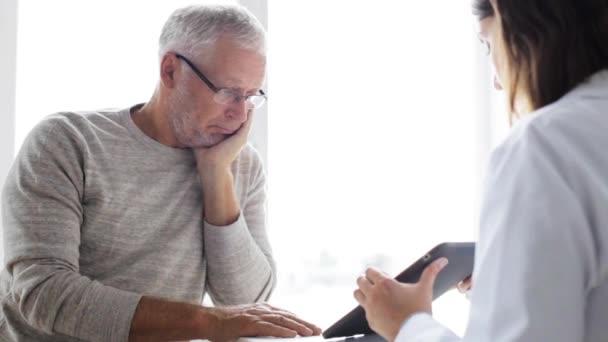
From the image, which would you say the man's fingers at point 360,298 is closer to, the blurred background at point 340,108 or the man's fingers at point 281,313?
the man's fingers at point 281,313

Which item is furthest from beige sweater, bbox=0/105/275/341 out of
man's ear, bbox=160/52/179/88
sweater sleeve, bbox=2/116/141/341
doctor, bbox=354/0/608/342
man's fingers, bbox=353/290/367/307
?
doctor, bbox=354/0/608/342

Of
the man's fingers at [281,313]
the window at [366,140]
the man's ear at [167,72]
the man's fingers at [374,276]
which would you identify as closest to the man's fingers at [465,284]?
the man's fingers at [281,313]

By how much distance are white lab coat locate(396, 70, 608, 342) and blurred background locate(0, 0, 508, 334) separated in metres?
1.70

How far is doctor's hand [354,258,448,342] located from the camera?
1032 mm

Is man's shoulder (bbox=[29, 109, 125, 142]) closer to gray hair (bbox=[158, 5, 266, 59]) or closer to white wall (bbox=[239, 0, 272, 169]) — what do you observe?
gray hair (bbox=[158, 5, 266, 59])

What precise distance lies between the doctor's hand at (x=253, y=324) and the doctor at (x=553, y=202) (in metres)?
0.71

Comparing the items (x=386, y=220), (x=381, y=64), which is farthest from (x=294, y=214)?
(x=381, y=64)

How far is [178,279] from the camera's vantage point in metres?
1.79

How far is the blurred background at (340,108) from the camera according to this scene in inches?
94.4

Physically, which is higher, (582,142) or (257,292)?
(582,142)

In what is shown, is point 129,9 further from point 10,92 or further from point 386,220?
point 386,220

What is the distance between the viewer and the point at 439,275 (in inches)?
48.7

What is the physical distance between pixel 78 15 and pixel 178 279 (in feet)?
3.53

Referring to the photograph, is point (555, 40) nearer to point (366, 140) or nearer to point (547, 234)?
point (547, 234)
